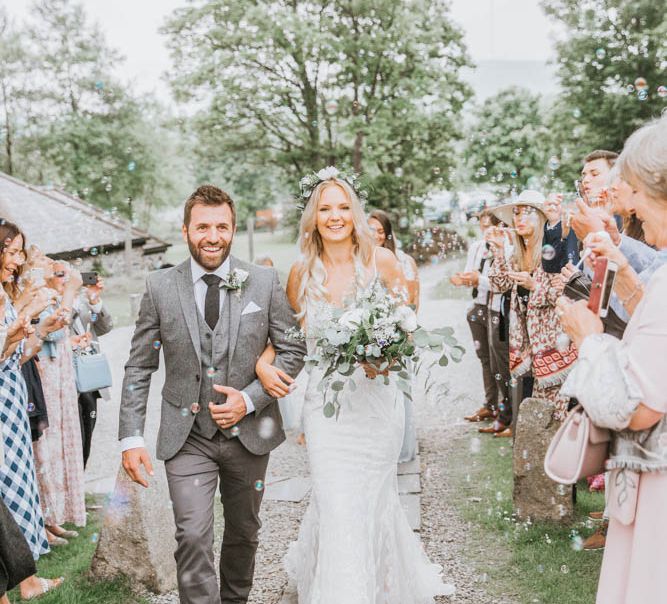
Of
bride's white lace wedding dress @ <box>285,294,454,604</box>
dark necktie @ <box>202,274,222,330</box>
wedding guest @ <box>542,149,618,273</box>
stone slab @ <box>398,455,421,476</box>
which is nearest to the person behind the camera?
dark necktie @ <box>202,274,222,330</box>

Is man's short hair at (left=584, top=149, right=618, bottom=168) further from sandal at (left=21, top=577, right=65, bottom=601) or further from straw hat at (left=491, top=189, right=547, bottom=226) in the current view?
sandal at (left=21, top=577, right=65, bottom=601)

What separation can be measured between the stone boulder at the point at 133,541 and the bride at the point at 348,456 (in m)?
0.88

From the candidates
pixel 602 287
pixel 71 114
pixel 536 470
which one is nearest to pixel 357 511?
pixel 536 470

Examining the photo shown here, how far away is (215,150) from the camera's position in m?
26.3

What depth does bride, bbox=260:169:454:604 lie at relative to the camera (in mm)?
3961

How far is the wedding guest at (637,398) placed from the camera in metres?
2.14

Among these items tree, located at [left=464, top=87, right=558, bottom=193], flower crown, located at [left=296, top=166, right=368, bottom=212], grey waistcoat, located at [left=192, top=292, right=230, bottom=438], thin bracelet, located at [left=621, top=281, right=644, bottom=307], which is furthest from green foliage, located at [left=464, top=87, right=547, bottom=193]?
thin bracelet, located at [left=621, top=281, right=644, bottom=307]

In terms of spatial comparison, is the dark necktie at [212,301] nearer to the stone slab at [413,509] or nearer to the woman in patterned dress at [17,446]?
the woman in patterned dress at [17,446]

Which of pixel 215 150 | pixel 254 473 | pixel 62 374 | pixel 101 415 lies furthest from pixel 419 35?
pixel 254 473

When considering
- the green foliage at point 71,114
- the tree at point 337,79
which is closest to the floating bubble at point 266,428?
the tree at point 337,79

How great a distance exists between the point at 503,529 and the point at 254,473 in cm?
258

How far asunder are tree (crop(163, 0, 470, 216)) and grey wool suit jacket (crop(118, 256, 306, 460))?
19.5m

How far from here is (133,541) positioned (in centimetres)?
469

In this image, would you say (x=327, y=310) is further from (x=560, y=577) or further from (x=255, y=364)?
(x=560, y=577)
